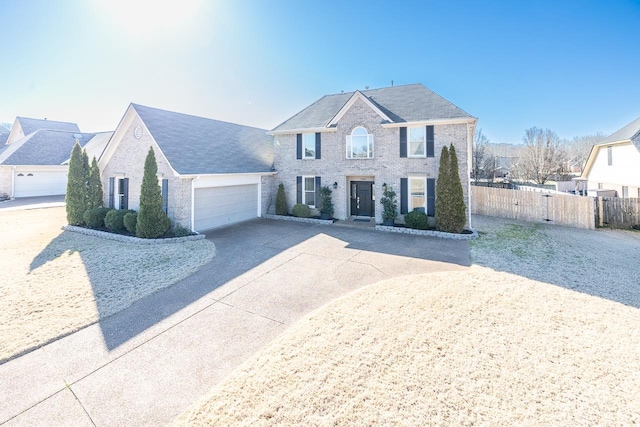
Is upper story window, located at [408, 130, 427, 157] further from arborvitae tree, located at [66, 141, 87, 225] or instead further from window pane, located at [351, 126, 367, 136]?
arborvitae tree, located at [66, 141, 87, 225]

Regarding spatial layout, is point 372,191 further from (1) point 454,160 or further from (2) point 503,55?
(2) point 503,55

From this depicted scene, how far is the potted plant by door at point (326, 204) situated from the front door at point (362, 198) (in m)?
1.53

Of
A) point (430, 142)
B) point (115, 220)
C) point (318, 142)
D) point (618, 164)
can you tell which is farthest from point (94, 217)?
point (618, 164)

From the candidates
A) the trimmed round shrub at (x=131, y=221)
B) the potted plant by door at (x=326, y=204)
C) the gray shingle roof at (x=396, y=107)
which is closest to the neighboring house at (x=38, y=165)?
the trimmed round shrub at (x=131, y=221)

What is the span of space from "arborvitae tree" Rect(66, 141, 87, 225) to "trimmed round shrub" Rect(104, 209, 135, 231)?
2.20 meters

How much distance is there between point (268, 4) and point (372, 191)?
1042 cm

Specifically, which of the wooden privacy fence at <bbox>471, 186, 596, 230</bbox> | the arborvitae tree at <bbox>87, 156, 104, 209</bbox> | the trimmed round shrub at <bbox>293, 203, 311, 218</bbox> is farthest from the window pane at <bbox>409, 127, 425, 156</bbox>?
the arborvitae tree at <bbox>87, 156, 104, 209</bbox>

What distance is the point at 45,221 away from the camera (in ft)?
55.5

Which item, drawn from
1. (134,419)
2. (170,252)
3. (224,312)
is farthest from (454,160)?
(134,419)

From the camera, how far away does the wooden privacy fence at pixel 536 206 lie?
593 inches

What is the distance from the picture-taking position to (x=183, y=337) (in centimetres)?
544

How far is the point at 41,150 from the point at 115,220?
78.5ft

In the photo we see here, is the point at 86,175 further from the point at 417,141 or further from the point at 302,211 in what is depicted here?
the point at 417,141

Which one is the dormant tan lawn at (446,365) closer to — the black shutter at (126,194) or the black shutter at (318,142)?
the black shutter at (318,142)
